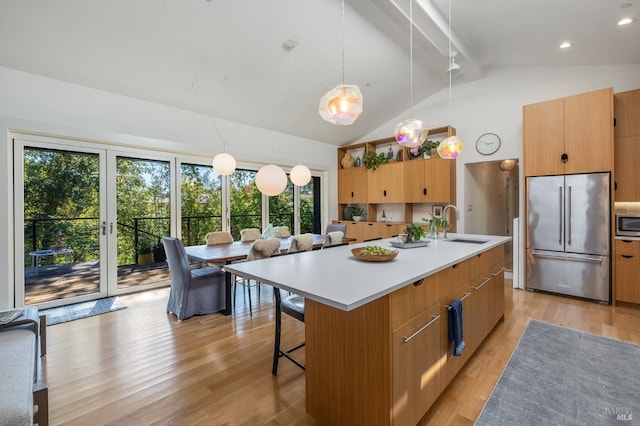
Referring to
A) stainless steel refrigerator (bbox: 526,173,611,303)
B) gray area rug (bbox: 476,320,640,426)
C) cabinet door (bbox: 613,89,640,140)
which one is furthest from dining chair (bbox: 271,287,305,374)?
cabinet door (bbox: 613,89,640,140)

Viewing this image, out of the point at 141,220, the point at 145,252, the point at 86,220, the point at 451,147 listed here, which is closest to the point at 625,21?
the point at 451,147

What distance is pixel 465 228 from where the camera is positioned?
5207 mm

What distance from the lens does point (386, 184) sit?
19.0ft

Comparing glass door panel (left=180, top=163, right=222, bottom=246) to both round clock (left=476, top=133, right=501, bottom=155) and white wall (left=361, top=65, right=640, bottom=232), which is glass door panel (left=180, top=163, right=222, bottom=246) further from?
round clock (left=476, top=133, right=501, bottom=155)

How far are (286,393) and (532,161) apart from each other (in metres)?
4.28

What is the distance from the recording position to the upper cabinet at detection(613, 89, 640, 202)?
3.53m

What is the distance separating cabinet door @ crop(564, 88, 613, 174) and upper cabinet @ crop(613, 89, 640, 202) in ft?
1.27

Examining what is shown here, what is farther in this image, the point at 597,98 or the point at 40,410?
the point at 597,98

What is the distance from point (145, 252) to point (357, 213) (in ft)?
13.6

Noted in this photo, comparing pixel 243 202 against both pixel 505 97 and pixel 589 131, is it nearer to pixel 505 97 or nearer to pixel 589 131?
pixel 505 97

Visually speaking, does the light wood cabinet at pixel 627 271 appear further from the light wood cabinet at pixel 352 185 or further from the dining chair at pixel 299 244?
the light wood cabinet at pixel 352 185

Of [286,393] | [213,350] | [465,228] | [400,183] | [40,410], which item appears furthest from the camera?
[400,183]

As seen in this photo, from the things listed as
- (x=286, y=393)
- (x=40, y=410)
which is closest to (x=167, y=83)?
(x=40, y=410)

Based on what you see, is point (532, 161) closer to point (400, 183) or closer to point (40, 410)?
point (400, 183)
